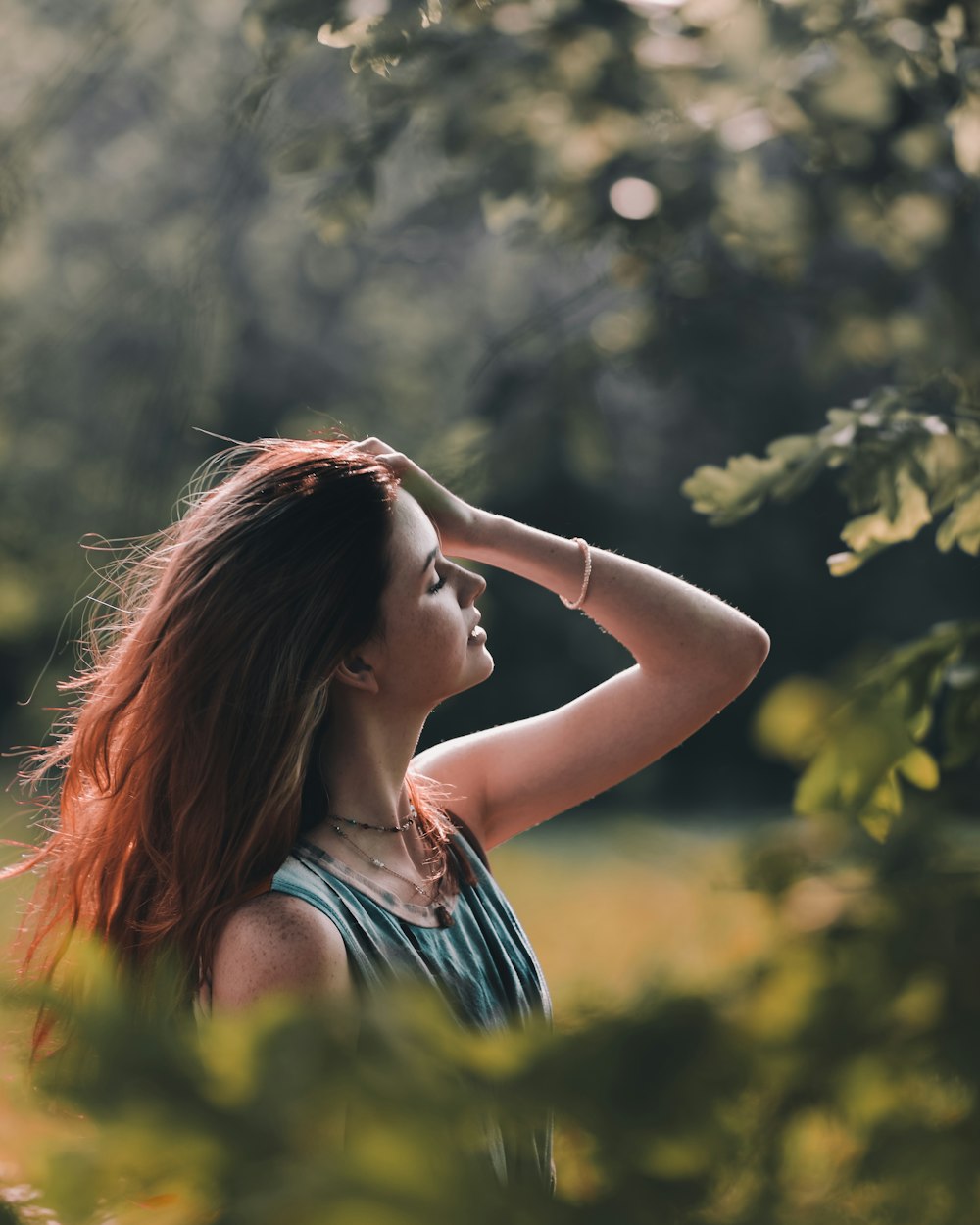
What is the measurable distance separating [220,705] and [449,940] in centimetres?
49

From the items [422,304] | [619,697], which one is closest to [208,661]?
[619,697]

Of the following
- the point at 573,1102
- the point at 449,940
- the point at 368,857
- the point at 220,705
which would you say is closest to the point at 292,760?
the point at 220,705

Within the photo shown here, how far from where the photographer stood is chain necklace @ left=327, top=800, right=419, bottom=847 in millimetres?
1978

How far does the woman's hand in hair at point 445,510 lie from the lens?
219 cm

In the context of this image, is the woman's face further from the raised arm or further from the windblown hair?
the raised arm

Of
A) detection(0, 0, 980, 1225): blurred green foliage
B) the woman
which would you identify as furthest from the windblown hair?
detection(0, 0, 980, 1225): blurred green foliage

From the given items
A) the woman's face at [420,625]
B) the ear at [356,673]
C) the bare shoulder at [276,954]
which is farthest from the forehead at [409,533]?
the bare shoulder at [276,954]

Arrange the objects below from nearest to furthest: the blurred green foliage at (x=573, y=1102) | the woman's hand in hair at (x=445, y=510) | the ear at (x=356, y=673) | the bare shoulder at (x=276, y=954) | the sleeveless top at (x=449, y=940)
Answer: the blurred green foliage at (x=573, y=1102) → the bare shoulder at (x=276, y=954) → the sleeveless top at (x=449, y=940) → the ear at (x=356, y=673) → the woman's hand in hair at (x=445, y=510)

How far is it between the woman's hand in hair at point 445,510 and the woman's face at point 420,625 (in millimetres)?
156

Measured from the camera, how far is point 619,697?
2309 mm

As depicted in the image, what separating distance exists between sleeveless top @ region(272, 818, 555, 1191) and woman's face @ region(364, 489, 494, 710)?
0.27 m

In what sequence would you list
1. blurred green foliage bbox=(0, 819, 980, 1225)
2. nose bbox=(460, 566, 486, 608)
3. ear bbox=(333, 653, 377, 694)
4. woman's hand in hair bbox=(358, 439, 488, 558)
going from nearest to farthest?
blurred green foliage bbox=(0, 819, 980, 1225)
ear bbox=(333, 653, 377, 694)
nose bbox=(460, 566, 486, 608)
woman's hand in hair bbox=(358, 439, 488, 558)

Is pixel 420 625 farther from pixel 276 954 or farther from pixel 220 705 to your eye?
pixel 276 954

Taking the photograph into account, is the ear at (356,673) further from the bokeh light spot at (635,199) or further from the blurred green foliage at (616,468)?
the bokeh light spot at (635,199)
